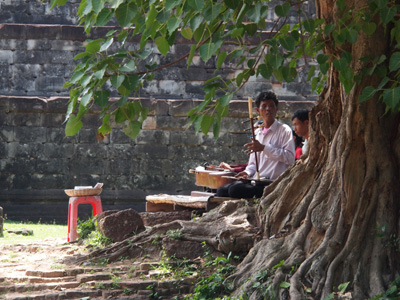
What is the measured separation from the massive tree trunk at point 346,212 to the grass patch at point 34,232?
15.9 feet

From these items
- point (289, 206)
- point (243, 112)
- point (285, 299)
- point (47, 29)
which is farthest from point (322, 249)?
point (47, 29)

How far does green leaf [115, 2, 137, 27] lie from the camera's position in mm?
4336

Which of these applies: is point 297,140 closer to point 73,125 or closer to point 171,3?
point 73,125

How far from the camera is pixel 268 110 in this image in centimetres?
812

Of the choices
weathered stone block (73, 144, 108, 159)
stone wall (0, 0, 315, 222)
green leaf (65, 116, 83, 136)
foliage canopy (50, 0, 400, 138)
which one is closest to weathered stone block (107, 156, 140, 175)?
stone wall (0, 0, 315, 222)

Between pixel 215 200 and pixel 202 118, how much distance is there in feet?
10.3

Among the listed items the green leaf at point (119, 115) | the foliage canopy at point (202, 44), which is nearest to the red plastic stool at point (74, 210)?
the foliage canopy at point (202, 44)

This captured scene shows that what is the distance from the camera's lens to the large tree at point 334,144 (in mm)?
4973

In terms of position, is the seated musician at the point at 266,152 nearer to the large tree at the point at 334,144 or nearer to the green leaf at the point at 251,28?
the large tree at the point at 334,144

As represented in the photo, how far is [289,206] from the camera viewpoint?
6449mm

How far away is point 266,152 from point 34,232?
4.84 meters

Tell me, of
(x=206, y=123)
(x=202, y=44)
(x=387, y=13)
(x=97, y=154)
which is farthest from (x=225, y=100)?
(x=97, y=154)

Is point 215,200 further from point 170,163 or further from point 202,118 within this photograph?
point 170,163

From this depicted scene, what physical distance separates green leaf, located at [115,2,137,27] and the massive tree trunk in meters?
2.00
